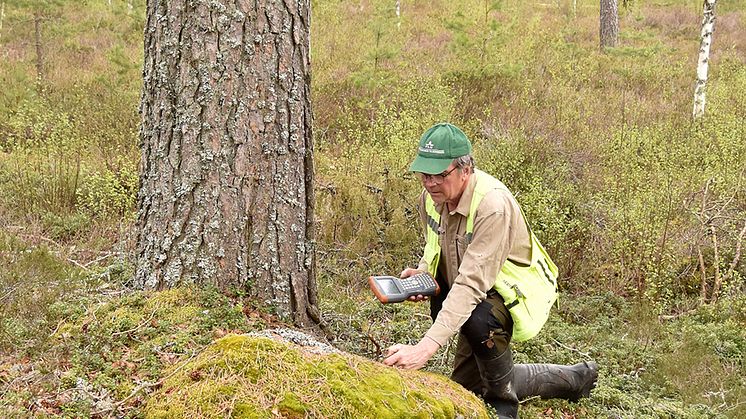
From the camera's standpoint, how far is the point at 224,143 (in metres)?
3.07

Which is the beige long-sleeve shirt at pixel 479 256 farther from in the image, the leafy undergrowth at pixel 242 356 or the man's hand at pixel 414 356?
the leafy undergrowth at pixel 242 356

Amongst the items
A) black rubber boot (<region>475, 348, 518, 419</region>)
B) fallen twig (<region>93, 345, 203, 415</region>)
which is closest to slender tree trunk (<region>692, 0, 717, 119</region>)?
black rubber boot (<region>475, 348, 518, 419</region>)

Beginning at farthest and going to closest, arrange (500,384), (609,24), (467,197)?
(609,24), (500,384), (467,197)

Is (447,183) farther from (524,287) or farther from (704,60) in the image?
(704,60)

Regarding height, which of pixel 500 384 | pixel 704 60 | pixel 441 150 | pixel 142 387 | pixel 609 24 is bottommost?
pixel 500 384

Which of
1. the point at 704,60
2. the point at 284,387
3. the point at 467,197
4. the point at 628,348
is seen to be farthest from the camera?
the point at 704,60

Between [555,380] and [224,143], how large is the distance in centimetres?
243

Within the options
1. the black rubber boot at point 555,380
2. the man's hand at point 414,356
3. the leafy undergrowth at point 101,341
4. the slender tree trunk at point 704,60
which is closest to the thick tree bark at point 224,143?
the leafy undergrowth at point 101,341

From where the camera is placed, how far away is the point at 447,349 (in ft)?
13.1

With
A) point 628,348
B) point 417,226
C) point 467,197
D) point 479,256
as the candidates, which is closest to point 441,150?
point 467,197

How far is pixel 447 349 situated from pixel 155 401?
2055mm

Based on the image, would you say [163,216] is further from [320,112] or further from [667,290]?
[320,112]

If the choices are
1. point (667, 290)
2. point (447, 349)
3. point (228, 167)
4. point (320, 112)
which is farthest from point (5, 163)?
point (667, 290)

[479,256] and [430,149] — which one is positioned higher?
[430,149]
